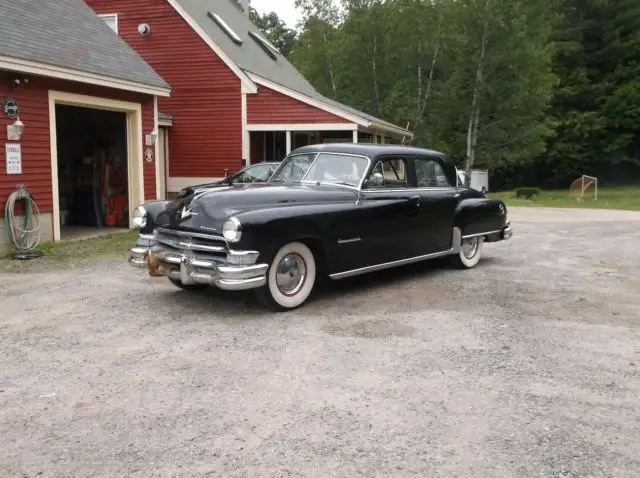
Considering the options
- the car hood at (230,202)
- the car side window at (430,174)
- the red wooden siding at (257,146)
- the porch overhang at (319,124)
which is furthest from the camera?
the red wooden siding at (257,146)

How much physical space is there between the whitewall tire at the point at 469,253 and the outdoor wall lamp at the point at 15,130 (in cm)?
704

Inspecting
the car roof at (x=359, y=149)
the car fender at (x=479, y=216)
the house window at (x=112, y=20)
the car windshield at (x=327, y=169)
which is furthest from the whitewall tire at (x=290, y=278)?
the house window at (x=112, y=20)

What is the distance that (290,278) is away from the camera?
6.29 m

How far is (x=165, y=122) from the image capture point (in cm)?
1794

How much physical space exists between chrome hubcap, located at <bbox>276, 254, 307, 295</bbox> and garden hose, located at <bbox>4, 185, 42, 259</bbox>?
5.14m

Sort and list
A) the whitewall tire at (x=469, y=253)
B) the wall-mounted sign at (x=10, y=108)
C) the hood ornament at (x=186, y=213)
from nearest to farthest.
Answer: the hood ornament at (x=186, y=213) < the whitewall tire at (x=469, y=253) < the wall-mounted sign at (x=10, y=108)

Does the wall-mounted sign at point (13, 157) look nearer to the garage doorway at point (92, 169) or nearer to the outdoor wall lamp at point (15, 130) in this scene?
the outdoor wall lamp at point (15, 130)

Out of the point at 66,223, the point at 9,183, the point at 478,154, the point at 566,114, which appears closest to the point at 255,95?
the point at 66,223

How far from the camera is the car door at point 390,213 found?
6.97 m

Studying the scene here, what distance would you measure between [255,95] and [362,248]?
38.8ft

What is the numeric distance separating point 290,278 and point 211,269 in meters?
0.87

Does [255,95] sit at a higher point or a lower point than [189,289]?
higher

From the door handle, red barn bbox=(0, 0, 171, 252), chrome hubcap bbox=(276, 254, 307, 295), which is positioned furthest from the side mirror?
red barn bbox=(0, 0, 171, 252)

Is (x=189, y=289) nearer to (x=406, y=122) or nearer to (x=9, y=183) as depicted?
Result: (x=9, y=183)
